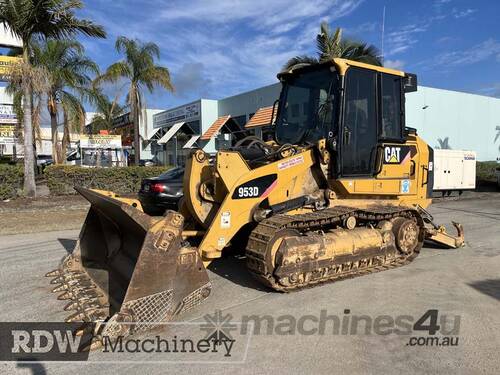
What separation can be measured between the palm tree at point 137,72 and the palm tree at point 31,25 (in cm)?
926

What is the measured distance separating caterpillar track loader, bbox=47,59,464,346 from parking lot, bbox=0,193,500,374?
29 centimetres

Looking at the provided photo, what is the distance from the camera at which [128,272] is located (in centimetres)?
487

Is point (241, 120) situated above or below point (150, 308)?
above

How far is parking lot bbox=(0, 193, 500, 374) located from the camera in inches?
139

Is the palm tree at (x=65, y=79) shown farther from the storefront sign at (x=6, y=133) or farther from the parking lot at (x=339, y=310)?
the parking lot at (x=339, y=310)

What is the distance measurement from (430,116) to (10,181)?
69.2 feet

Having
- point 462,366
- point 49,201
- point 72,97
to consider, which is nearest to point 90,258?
point 462,366

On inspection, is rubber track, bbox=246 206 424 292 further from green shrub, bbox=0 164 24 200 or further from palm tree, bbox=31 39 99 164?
palm tree, bbox=31 39 99 164

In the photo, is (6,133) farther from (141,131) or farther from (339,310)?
(339,310)

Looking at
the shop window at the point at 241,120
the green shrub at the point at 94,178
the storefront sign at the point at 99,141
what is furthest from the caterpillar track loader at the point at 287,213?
the storefront sign at the point at 99,141

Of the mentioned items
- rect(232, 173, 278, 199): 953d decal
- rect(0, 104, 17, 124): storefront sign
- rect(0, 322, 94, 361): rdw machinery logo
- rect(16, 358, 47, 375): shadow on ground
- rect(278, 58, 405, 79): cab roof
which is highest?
rect(0, 104, 17, 124): storefront sign

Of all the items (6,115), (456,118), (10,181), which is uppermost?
(6,115)

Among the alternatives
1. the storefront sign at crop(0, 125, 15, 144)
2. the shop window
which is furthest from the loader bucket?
the storefront sign at crop(0, 125, 15, 144)

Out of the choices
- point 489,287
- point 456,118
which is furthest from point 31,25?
point 456,118
